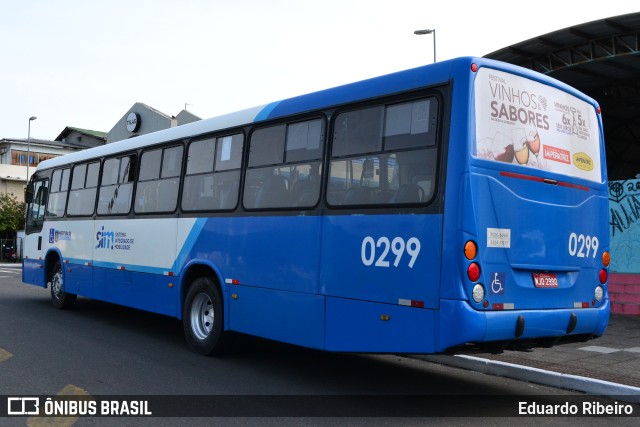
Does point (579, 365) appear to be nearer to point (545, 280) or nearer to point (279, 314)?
point (545, 280)

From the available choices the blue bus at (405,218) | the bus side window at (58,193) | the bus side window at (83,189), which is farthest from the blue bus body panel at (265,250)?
the bus side window at (58,193)

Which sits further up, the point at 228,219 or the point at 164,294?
the point at 228,219

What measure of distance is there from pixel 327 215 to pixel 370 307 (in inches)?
45.5

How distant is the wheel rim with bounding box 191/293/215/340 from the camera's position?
9.02 meters

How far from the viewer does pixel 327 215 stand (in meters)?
7.12

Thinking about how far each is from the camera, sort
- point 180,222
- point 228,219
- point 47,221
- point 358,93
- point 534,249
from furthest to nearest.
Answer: point 47,221 → point 180,222 → point 228,219 → point 358,93 → point 534,249

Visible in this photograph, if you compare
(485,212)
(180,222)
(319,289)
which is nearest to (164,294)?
(180,222)

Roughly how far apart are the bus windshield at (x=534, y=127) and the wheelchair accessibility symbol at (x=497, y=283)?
1.06 metres

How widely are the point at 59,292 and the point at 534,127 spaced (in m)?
10.2

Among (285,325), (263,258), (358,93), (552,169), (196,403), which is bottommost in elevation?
(196,403)

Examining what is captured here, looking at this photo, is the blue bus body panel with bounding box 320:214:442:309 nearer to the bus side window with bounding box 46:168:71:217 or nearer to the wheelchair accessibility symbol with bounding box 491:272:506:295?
the wheelchair accessibility symbol with bounding box 491:272:506:295

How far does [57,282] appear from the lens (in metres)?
13.5

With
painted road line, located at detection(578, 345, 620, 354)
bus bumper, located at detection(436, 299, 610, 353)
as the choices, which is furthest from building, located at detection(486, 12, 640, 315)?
bus bumper, located at detection(436, 299, 610, 353)

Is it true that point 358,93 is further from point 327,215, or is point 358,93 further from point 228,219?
point 228,219
